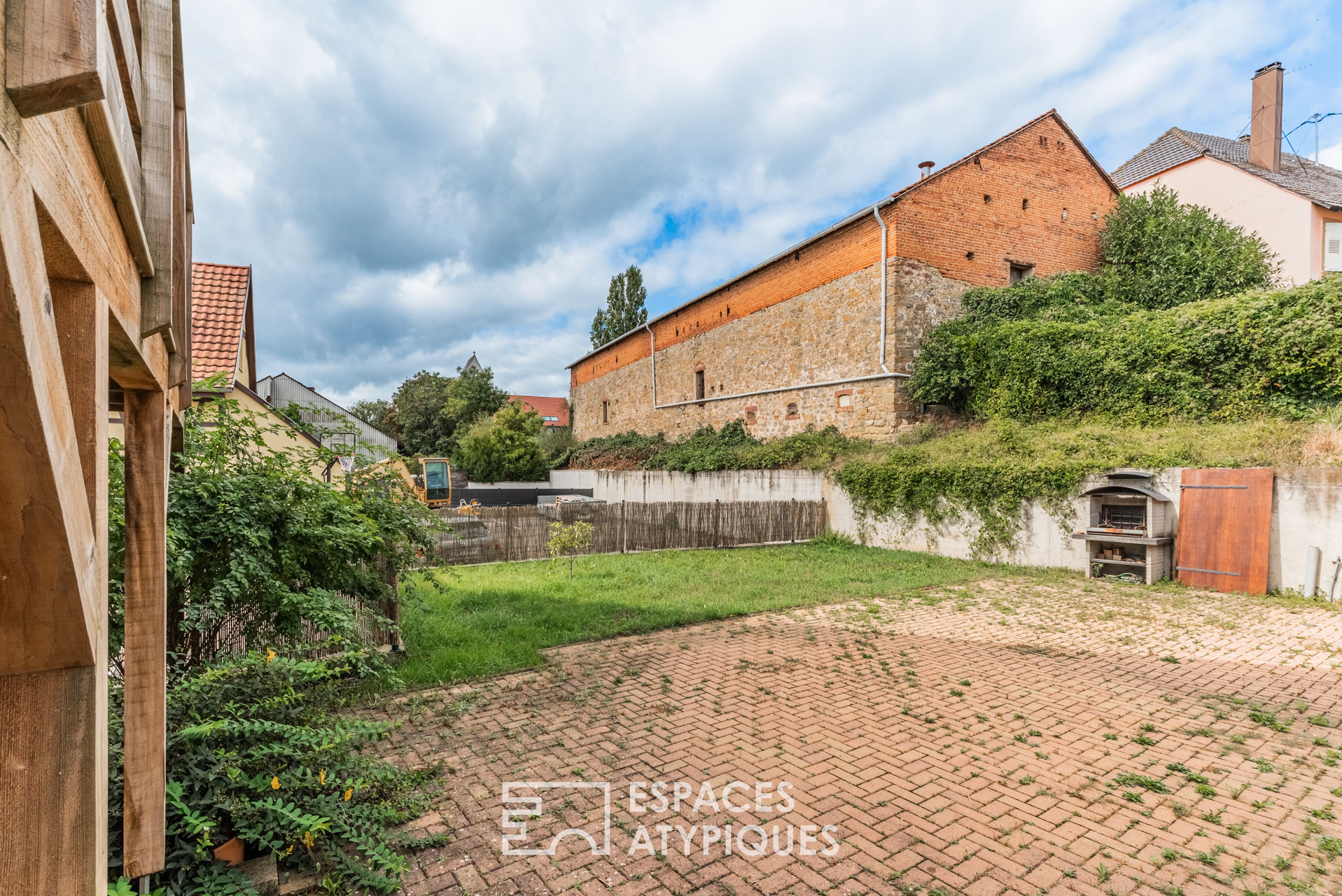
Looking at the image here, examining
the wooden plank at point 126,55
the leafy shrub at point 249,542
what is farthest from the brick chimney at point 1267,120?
the wooden plank at point 126,55

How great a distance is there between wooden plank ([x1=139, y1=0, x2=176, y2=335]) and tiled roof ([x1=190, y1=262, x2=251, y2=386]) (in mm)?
→ 10162

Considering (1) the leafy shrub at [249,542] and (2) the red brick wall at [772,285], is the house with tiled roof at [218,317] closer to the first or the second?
(1) the leafy shrub at [249,542]

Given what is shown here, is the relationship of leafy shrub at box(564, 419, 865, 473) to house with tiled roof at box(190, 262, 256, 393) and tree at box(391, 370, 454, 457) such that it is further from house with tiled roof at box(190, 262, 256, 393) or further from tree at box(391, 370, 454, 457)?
tree at box(391, 370, 454, 457)

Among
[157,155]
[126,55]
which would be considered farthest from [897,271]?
[126,55]

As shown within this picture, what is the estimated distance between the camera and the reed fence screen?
12.4 metres

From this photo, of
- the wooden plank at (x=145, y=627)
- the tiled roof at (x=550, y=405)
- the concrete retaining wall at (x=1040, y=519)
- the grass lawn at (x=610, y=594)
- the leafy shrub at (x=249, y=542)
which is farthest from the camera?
the tiled roof at (x=550, y=405)

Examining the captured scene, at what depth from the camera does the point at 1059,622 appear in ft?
25.5

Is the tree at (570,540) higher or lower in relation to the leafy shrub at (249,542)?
lower

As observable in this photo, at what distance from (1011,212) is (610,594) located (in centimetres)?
1715

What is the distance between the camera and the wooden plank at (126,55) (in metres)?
1.39

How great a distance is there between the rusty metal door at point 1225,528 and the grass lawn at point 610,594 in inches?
119

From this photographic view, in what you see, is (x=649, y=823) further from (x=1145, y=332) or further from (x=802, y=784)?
(x=1145, y=332)

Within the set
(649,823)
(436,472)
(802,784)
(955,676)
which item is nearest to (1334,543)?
(955,676)

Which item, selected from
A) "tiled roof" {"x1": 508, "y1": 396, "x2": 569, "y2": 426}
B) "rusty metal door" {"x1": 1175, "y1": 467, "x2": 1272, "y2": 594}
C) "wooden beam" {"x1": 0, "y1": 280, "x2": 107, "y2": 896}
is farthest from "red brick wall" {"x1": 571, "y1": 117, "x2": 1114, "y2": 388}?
"tiled roof" {"x1": 508, "y1": 396, "x2": 569, "y2": 426}
